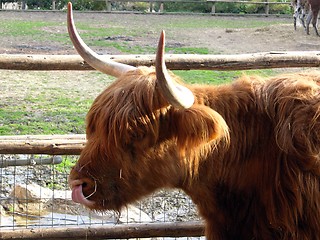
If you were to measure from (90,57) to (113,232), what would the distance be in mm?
1863

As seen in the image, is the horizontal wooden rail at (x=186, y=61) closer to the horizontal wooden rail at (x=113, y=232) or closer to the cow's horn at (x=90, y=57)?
the cow's horn at (x=90, y=57)

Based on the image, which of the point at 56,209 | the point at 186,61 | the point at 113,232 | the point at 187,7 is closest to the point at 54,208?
the point at 56,209

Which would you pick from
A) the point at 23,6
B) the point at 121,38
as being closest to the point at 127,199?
the point at 121,38

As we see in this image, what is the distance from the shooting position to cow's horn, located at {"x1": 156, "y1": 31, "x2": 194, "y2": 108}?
276 cm

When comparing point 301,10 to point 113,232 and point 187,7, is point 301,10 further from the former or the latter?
point 113,232

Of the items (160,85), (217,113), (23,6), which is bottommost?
(23,6)

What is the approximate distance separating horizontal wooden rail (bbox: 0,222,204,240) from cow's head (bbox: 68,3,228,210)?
1605 millimetres

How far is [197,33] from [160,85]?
803 inches

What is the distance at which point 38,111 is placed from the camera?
9961 mm

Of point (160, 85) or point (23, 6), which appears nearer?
point (160, 85)

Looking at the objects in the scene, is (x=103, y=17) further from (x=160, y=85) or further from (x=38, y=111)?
(x=160, y=85)

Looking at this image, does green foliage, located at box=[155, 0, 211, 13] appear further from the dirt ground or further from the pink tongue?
the pink tongue

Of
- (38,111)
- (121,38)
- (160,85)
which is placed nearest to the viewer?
(160,85)

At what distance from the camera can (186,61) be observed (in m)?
4.98
